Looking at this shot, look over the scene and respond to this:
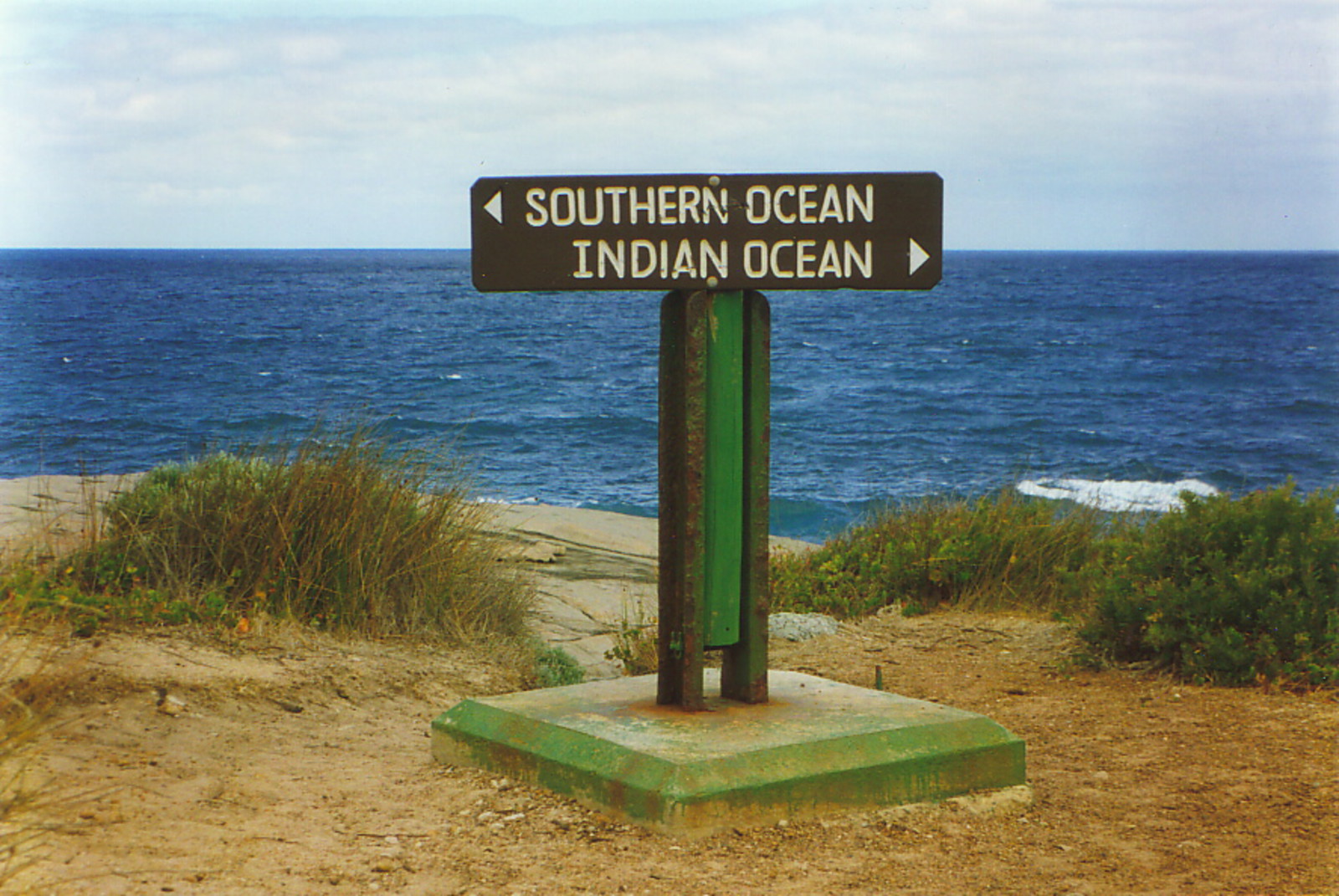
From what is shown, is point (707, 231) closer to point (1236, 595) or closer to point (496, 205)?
point (496, 205)

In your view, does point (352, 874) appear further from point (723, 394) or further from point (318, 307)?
point (318, 307)

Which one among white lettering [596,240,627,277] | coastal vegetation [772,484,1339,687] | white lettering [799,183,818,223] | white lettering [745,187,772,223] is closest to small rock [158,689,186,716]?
white lettering [596,240,627,277]

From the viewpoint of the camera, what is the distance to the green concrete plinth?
3648 millimetres

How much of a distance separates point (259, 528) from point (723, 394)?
288 centimetres

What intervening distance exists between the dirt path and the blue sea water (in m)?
2.15

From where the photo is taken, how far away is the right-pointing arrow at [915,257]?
4188mm

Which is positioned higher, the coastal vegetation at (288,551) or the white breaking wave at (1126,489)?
the coastal vegetation at (288,551)

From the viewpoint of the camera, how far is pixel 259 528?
6.03m

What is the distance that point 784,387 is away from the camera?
133 ft

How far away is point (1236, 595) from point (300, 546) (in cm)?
424

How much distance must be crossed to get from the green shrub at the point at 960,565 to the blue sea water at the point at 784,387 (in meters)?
1.72

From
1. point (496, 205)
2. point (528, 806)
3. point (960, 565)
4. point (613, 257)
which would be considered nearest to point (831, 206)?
point (613, 257)

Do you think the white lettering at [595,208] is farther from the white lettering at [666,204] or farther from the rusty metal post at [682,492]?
the rusty metal post at [682,492]

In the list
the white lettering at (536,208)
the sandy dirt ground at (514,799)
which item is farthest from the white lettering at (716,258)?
the sandy dirt ground at (514,799)
